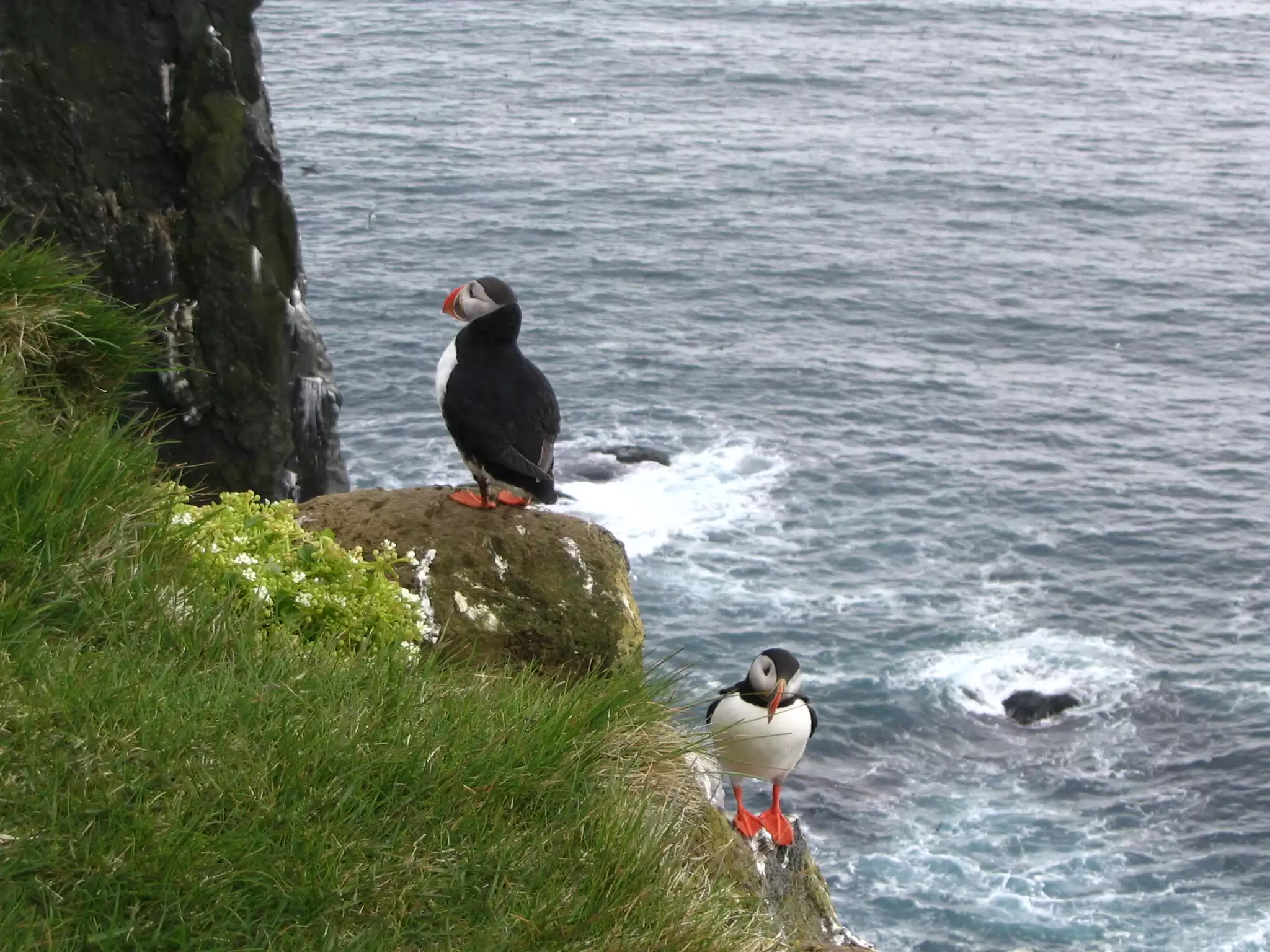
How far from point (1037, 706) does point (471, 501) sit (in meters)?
30.8

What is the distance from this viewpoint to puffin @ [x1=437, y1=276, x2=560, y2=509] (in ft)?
34.5

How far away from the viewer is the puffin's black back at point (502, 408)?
10.5 meters

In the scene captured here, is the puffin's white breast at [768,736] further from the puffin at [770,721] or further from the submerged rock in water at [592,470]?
the submerged rock in water at [592,470]

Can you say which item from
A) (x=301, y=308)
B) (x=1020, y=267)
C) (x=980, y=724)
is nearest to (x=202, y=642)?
(x=301, y=308)

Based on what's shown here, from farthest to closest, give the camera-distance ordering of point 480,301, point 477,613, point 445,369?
point 445,369
point 480,301
point 477,613

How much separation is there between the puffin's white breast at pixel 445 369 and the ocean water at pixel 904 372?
97.5 inches

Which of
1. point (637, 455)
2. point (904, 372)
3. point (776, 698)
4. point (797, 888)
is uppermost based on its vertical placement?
point (776, 698)

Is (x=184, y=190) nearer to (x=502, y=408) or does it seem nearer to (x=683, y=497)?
(x=502, y=408)

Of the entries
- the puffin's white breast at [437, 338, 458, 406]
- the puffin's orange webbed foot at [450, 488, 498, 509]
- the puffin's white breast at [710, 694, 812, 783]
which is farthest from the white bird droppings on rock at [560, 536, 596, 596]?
the puffin's white breast at [710, 694, 812, 783]

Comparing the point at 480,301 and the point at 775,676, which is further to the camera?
the point at 775,676

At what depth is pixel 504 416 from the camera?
34.6 ft

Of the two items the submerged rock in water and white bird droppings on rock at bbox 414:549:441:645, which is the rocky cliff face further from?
the submerged rock in water

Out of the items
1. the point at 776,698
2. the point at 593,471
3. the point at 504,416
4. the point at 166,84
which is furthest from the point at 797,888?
the point at 593,471

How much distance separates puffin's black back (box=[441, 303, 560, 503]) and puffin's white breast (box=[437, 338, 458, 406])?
0.14ft
